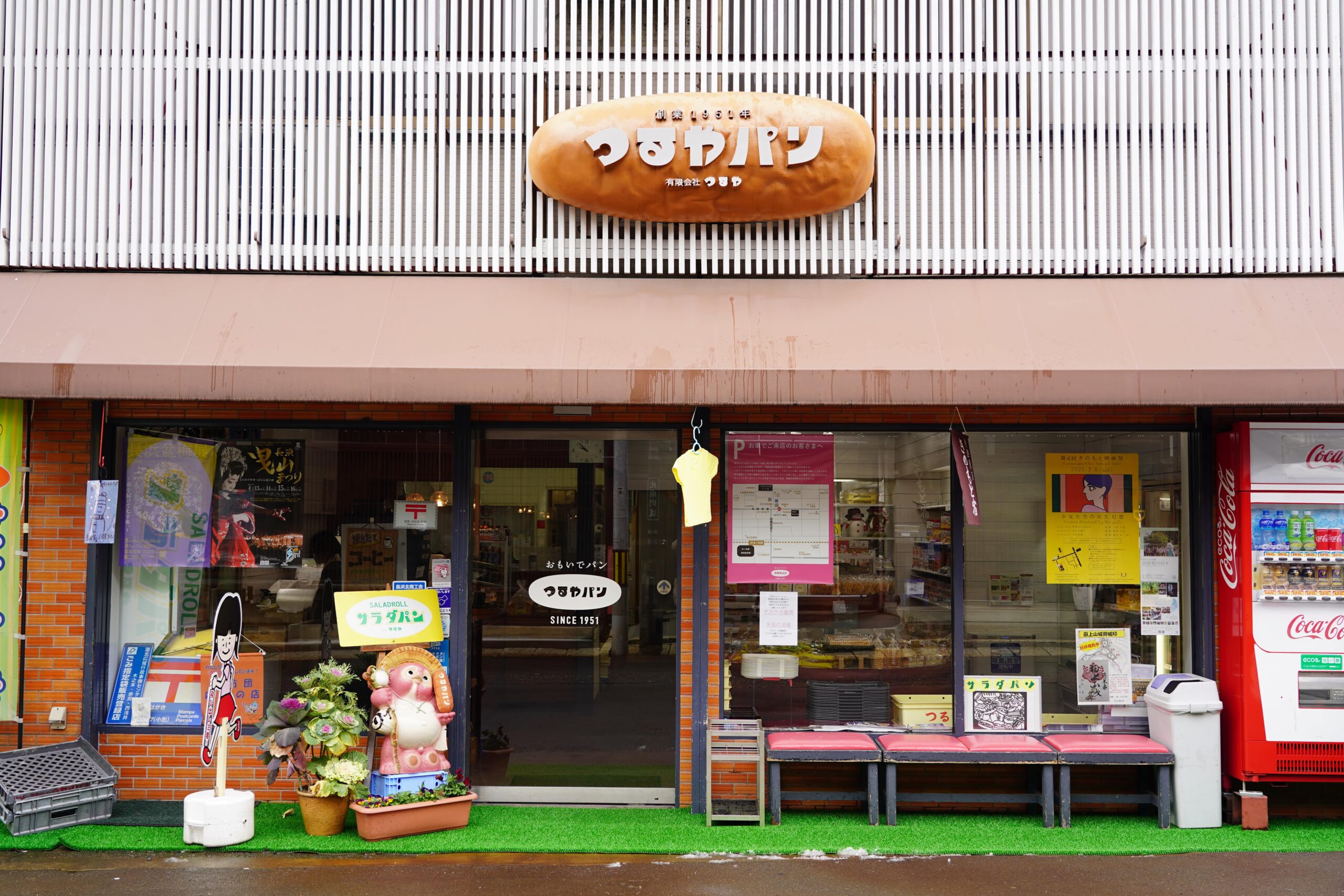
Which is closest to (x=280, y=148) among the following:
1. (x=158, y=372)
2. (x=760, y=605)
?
(x=158, y=372)

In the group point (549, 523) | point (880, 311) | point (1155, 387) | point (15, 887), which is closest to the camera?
point (15, 887)

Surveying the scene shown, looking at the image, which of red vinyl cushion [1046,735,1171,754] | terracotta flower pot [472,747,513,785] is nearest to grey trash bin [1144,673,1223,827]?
red vinyl cushion [1046,735,1171,754]

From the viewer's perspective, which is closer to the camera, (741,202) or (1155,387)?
(1155,387)

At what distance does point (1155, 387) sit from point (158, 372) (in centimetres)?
644

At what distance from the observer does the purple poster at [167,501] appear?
7.34 m

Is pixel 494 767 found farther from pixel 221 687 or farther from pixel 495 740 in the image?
pixel 221 687

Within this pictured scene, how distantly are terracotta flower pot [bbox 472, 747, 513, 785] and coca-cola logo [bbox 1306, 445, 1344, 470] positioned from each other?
237 inches

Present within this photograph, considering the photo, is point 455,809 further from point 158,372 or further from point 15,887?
point 158,372

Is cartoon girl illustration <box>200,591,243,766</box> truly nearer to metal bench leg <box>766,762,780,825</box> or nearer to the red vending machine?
metal bench leg <box>766,762,780,825</box>

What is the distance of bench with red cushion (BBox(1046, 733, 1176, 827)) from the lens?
6742 mm

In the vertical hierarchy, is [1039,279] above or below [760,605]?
above

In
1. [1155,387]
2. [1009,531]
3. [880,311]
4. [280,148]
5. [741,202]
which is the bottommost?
[1009,531]

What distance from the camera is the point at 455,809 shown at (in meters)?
6.69

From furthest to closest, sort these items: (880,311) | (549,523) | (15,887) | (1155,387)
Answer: (549,523)
(880,311)
(1155,387)
(15,887)
